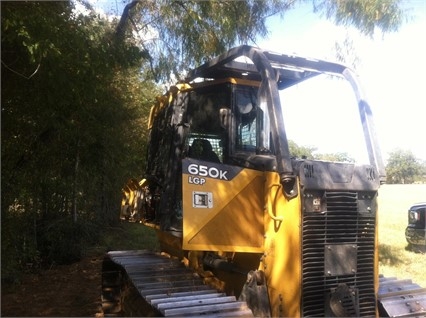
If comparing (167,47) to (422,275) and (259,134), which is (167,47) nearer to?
(259,134)

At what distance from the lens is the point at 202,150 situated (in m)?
4.47

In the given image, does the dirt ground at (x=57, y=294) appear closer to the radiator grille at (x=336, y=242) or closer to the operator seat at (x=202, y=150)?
the operator seat at (x=202, y=150)

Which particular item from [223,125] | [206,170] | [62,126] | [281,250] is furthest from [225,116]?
[62,126]

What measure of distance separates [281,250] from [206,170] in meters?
0.89

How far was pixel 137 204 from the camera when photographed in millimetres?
5379

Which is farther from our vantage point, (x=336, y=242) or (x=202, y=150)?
(x=202, y=150)

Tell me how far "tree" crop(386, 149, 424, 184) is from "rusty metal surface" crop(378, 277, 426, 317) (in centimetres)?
4541

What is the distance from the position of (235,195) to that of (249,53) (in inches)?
48.0

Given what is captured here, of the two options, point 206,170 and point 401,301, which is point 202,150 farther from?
point 401,301

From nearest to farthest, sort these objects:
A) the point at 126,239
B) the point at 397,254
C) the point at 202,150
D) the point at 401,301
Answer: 1. the point at 401,301
2. the point at 202,150
3. the point at 397,254
4. the point at 126,239

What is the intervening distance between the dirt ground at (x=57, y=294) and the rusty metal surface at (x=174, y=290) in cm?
190

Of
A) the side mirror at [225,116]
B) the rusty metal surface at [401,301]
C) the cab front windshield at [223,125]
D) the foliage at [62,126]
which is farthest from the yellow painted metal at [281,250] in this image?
the foliage at [62,126]

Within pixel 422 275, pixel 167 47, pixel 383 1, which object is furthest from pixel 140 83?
pixel 422 275

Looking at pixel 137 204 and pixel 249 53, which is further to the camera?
pixel 137 204
